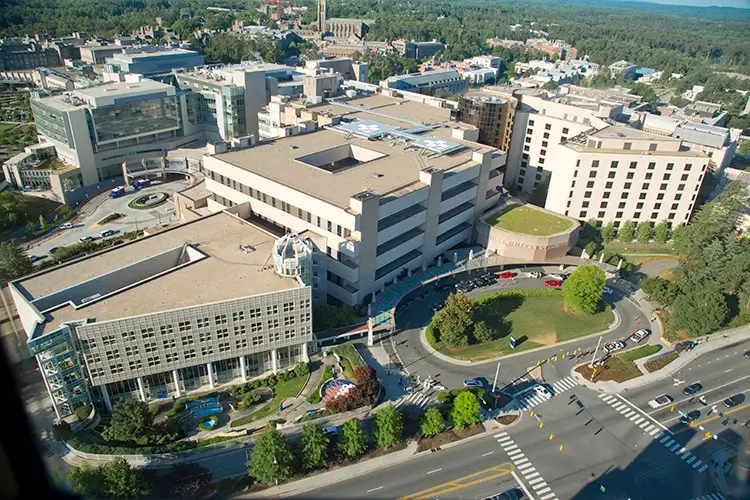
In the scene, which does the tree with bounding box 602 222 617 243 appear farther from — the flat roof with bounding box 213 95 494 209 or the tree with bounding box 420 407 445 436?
the tree with bounding box 420 407 445 436

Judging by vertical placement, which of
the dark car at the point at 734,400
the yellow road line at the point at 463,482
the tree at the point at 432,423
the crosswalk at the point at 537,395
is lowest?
the yellow road line at the point at 463,482

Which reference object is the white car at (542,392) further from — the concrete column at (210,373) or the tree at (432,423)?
the concrete column at (210,373)

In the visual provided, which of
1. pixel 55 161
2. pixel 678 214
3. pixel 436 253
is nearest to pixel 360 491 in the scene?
pixel 436 253

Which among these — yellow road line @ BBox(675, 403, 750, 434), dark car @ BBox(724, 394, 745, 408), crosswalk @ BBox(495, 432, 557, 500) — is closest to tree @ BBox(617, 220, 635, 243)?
dark car @ BBox(724, 394, 745, 408)

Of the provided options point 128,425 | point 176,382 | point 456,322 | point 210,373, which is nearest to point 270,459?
point 128,425

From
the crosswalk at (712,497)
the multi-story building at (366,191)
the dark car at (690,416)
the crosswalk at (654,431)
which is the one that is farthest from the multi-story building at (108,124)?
the crosswalk at (712,497)

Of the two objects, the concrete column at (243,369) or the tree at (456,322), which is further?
the tree at (456,322)

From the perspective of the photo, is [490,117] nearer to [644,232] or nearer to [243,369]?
[644,232]
